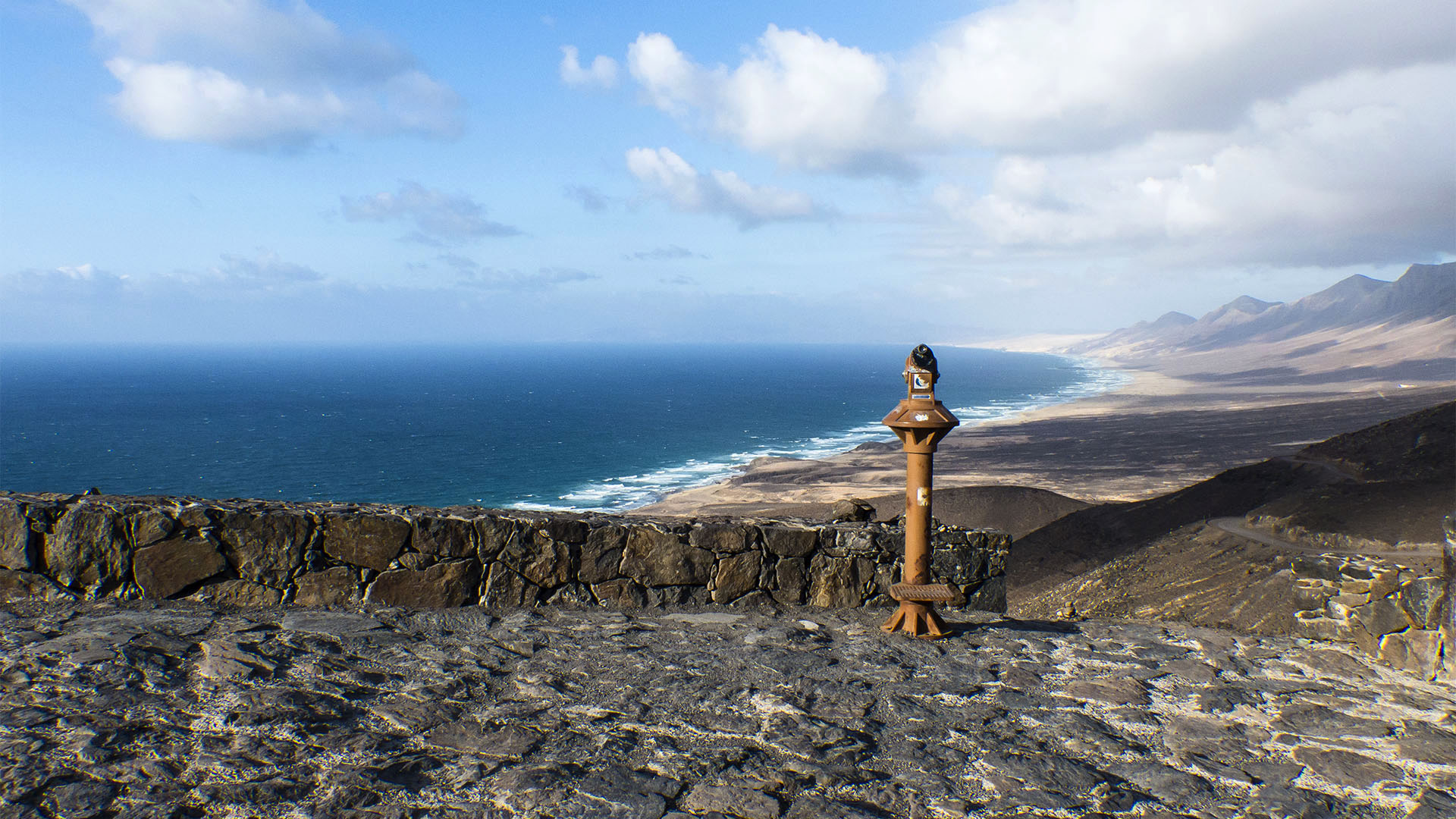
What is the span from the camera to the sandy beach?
46750 mm

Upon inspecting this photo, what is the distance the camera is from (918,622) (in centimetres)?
591

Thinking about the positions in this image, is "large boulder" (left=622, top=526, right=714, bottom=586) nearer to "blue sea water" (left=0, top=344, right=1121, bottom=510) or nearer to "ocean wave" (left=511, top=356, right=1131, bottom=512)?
"ocean wave" (left=511, top=356, right=1131, bottom=512)

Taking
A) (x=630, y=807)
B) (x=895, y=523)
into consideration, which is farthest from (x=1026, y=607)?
(x=630, y=807)

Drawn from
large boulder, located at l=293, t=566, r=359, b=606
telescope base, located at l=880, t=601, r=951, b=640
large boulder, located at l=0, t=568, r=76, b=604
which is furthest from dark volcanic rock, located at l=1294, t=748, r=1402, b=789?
large boulder, located at l=0, t=568, r=76, b=604

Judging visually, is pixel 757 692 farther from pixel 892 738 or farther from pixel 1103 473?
pixel 1103 473

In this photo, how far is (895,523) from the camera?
7.30 metres

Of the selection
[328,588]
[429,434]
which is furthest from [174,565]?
[429,434]

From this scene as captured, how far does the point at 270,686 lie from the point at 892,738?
10.2ft

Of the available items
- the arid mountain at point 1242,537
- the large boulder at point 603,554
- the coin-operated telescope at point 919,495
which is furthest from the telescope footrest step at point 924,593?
the arid mountain at point 1242,537

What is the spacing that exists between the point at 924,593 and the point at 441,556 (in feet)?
10.9

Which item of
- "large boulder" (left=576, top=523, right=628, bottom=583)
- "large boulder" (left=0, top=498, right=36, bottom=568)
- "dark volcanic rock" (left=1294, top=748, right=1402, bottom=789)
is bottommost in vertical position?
"dark volcanic rock" (left=1294, top=748, right=1402, bottom=789)

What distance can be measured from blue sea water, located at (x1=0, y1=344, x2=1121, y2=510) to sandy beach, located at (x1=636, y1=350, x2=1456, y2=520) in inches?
254

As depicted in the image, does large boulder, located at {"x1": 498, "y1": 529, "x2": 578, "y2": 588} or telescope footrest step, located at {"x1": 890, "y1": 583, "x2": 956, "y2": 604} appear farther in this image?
large boulder, located at {"x1": 498, "y1": 529, "x2": 578, "y2": 588}

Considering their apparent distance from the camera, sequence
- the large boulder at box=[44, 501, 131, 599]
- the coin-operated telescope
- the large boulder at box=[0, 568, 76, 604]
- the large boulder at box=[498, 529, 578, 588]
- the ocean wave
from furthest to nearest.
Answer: the ocean wave, the large boulder at box=[498, 529, 578, 588], the coin-operated telescope, the large boulder at box=[44, 501, 131, 599], the large boulder at box=[0, 568, 76, 604]
